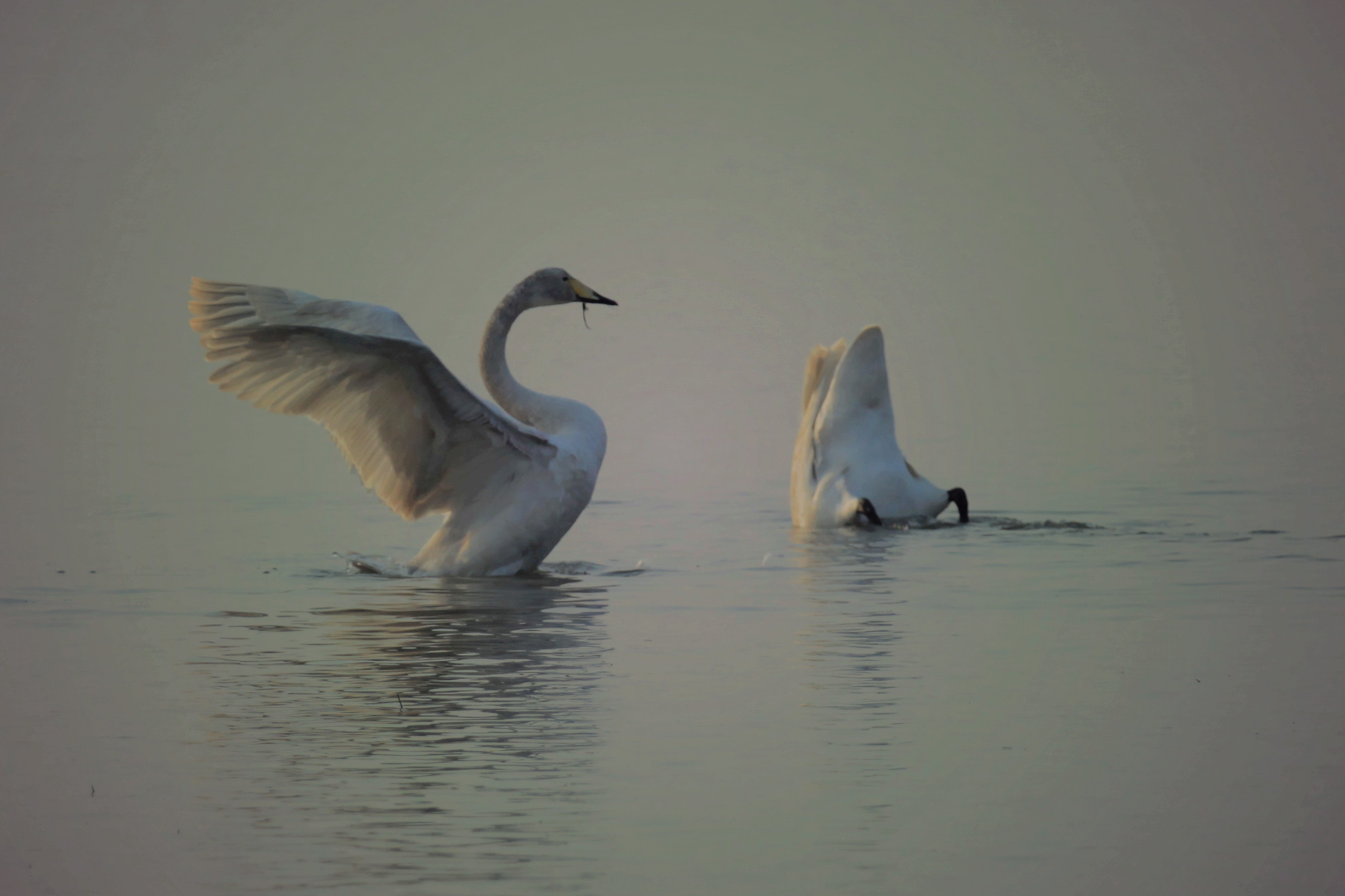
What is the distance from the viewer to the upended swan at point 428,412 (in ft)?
29.9

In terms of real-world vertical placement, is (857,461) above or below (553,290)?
below

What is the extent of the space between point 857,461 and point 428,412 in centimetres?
472

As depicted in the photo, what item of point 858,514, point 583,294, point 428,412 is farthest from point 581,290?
point 858,514

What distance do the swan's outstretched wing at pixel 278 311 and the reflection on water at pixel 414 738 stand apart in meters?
1.61

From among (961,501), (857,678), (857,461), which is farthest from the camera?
(857,461)

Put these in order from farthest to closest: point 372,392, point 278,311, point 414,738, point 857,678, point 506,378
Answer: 1. point 506,378
2. point 372,392
3. point 278,311
4. point 857,678
5. point 414,738

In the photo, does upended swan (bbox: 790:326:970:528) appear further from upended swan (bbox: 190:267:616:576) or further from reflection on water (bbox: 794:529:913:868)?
upended swan (bbox: 190:267:616:576)

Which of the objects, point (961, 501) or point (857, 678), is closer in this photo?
point (857, 678)

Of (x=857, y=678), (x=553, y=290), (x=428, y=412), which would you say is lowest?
(x=857, y=678)

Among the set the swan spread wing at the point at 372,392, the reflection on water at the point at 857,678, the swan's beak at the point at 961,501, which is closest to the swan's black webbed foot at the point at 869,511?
the swan's beak at the point at 961,501

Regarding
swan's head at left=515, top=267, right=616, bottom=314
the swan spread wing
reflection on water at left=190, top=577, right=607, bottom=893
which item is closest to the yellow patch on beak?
swan's head at left=515, top=267, right=616, bottom=314

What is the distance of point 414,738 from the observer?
6.15 metres

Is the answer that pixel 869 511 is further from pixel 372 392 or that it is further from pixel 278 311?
pixel 278 311

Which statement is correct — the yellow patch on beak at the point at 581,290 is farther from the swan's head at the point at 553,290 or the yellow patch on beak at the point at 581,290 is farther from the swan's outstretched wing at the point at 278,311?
the swan's outstretched wing at the point at 278,311
